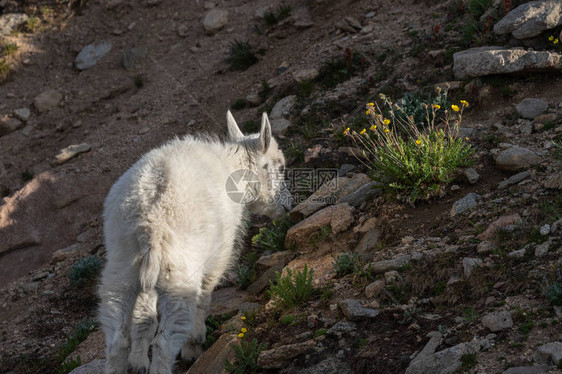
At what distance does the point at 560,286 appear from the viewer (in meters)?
3.91

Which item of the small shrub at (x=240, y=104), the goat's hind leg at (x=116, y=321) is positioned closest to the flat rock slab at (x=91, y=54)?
the small shrub at (x=240, y=104)

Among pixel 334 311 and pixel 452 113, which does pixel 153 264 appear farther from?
pixel 452 113

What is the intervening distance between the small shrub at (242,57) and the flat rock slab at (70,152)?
373 cm

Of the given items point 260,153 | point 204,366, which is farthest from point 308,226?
point 204,366

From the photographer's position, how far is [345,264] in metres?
5.57

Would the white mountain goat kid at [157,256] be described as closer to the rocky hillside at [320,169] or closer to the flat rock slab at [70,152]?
the rocky hillside at [320,169]

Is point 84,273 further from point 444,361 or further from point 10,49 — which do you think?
point 10,49

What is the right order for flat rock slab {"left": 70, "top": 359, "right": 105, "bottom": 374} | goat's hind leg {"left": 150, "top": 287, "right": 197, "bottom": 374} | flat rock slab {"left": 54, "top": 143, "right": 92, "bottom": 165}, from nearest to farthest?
1. goat's hind leg {"left": 150, "top": 287, "right": 197, "bottom": 374}
2. flat rock slab {"left": 70, "top": 359, "right": 105, "bottom": 374}
3. flat rock slab {"left": 54, "top": 143, "right": 92, "bottom": 165}

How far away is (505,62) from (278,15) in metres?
6.40

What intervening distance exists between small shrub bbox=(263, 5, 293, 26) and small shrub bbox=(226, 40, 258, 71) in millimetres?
928

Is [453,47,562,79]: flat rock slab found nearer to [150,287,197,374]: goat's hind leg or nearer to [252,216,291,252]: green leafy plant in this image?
[252,216,291,252]: green leafy plant

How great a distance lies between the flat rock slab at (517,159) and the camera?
19.6 ft

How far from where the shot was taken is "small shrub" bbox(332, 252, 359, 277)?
5551 mm

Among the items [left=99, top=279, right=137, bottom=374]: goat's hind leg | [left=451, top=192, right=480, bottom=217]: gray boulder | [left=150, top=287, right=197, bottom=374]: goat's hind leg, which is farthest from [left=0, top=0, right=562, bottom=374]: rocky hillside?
[left=99, top=279, right=137, bottom=374]: goat's hind leg
